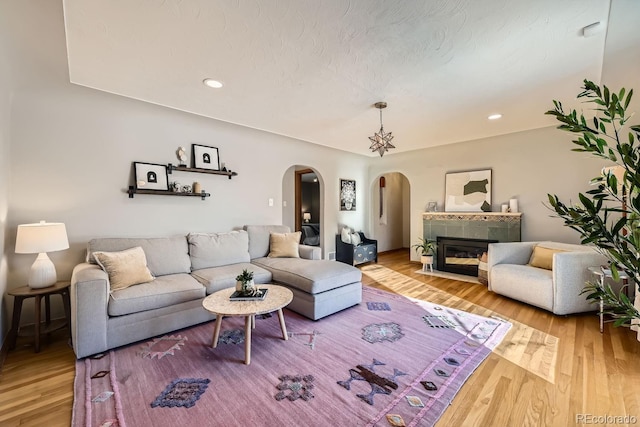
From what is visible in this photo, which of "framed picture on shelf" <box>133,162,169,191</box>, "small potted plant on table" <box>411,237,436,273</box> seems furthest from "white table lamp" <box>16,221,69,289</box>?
"small potted plant on table" <box>411,237,436,273</box>

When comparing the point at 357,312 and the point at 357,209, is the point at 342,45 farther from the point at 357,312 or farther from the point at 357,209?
the point at 357,209

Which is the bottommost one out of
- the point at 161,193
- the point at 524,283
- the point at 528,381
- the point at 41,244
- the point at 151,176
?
the point at 528,381

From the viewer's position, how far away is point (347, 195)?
234 inches

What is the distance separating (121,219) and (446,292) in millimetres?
4273

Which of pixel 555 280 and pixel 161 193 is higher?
pixel 161 193

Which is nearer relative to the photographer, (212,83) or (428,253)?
(212,83)

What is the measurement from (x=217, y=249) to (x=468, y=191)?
170 inches

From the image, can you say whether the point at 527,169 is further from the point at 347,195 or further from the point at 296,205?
the point at 296,205

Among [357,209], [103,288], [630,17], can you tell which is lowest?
[103,288]

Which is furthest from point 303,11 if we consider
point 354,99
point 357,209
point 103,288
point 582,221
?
point 357,209

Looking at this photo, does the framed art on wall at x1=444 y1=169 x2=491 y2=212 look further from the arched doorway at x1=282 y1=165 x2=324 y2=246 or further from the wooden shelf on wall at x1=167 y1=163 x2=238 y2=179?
the wooden shelf on wall at x1=167 y1=163 x2=238 y2=179

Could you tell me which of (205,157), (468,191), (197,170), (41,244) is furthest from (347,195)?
(41,244)

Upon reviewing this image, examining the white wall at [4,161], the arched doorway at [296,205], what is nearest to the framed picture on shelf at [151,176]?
the white wall at [4,161]

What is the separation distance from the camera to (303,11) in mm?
1752
